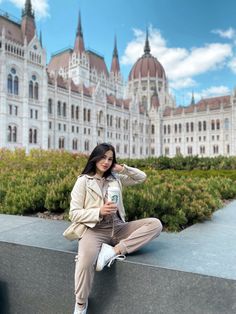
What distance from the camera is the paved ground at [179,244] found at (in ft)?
9.28

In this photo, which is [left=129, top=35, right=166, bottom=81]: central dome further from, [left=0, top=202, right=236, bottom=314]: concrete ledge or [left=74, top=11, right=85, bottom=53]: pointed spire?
[left=0, top=202, right=236, bottom=314]: concrete ledge

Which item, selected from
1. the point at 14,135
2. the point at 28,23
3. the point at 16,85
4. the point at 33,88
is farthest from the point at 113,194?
the point at 28,23

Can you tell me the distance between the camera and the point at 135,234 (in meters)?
3.20

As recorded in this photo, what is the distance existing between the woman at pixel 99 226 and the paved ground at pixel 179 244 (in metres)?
0.21

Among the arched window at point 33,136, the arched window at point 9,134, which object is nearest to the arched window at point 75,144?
the arched window at point 33,136

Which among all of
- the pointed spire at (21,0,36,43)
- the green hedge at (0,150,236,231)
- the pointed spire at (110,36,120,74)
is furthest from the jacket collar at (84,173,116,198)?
the pointed spire at (110,36,120,74)

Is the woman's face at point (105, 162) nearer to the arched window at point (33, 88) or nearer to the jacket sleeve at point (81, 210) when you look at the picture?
the jacket sleeve at point (81, 210)

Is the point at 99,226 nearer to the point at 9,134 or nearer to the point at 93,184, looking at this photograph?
the point at 93,184

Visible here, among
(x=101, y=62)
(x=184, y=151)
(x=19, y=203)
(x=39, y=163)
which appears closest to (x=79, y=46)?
(x=101, y=62)

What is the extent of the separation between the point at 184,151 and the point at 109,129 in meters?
23.4

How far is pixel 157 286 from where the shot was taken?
2.85m

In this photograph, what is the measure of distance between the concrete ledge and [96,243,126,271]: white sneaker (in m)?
0.08

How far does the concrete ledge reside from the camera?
267cm

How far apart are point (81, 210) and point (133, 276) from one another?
84 cm
